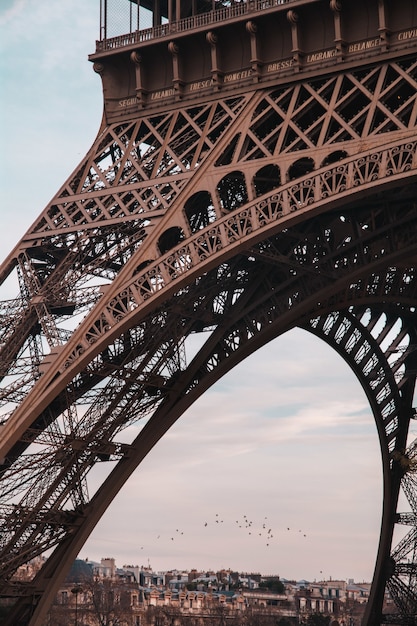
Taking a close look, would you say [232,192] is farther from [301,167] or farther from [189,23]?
[189,23]

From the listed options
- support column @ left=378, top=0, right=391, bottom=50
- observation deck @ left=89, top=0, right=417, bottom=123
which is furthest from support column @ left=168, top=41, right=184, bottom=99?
support column @ left=378, top=0, right=391, bottom=50

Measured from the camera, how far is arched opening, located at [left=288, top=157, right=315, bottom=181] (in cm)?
2773

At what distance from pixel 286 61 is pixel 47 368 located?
318 inches

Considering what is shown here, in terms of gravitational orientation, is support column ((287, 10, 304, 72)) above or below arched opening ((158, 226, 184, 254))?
above

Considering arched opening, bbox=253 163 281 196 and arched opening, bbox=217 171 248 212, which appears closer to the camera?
arched opening, bbox=253 163 281 196

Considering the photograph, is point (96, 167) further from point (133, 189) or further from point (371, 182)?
point (371, 182)

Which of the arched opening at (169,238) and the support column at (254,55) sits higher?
the support column at (254,55)

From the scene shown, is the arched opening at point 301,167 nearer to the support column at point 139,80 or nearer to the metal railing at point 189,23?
the metal railing at point 189,23

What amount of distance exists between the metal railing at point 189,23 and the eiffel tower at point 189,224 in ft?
0.17

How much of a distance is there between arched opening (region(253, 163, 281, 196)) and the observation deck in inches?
69.6

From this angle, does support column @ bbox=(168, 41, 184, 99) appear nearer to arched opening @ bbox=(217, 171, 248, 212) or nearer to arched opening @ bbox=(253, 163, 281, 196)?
arched opening @ bbox=(217, 171, 248, 212)

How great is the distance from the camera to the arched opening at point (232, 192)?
2950 centimetres

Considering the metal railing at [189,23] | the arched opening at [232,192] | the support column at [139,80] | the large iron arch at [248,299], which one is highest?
the metal railing at [189,23]

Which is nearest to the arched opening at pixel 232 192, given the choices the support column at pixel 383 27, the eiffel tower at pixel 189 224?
the eiffel tower at pixel 189 224
